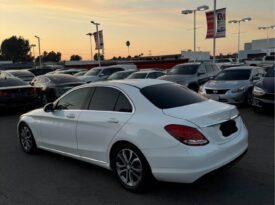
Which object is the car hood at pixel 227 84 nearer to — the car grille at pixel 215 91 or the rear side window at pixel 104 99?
the car grille at pixel 215 91

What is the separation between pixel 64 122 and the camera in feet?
20.3

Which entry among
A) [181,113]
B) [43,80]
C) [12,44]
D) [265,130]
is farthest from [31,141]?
[12,44]

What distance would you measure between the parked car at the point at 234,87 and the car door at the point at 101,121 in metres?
7.89

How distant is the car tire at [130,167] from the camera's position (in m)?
4.84

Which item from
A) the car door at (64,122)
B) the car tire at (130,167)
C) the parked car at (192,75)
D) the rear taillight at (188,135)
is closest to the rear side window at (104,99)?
the car door at (64,122)

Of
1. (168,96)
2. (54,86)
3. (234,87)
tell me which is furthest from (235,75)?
(168,96)

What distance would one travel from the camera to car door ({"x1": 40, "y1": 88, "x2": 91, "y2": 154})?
600 cm

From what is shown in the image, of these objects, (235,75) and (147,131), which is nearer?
(147,131)

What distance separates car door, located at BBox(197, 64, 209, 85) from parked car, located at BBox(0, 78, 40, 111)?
7245 millimetres

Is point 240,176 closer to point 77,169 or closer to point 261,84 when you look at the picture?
point 77,169

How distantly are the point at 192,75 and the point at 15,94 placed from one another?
25.3 ft

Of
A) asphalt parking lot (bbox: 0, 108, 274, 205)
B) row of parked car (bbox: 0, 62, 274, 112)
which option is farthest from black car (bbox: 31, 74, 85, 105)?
asphalt parking lot (bbox: 0, 108, 274, 205)

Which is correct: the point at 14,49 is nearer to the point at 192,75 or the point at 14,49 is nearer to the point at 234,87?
the point at 192,75

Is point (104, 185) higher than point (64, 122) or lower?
lower
